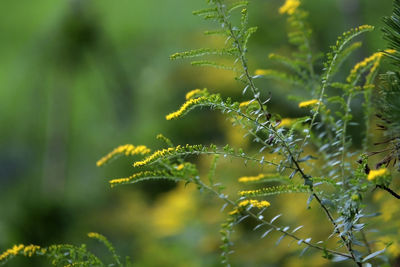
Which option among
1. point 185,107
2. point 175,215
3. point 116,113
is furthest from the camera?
point 116,113

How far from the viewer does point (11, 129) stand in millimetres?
8281

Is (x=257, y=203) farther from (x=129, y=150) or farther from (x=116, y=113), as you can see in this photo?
(x=116, y=113)

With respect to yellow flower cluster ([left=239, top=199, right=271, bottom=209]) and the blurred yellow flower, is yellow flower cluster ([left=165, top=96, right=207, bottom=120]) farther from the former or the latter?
the blurred yellow flower

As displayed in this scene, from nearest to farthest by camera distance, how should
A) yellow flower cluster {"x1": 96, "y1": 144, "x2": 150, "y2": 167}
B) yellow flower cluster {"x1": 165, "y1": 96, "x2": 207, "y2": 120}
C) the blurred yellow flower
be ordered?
yellow flower cluster {"x1": 165, "y1": 96, "x2": 207, "y2": 120} → yellow flower cluster {"x1": 96, "y1": 144, "x2": 150, "y2": 167} → the blurred yellow flower

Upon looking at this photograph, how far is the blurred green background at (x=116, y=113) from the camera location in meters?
3.61

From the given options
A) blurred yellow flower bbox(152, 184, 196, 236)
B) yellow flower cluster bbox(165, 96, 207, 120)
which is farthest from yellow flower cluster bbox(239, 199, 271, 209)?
blurred yellow flower bbox(152, 184, 196, 236)

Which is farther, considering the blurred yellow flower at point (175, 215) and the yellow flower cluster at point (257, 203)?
the blurred yellow flower at point (175, 215)

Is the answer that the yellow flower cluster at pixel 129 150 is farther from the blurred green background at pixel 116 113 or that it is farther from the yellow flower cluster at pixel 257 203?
the blurred green background at pixel 116 113

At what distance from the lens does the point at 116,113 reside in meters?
7.58

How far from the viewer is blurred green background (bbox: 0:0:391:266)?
361 centimetres

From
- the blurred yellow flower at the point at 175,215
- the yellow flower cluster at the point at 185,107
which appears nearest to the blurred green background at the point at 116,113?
the blurred yellow flower at the point at 175,215

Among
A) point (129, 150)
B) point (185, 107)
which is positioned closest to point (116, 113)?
point (129, 150)

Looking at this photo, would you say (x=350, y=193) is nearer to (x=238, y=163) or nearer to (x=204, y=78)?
(x=238, y=163)

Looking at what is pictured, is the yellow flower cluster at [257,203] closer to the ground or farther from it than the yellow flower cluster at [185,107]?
closer to the ground
